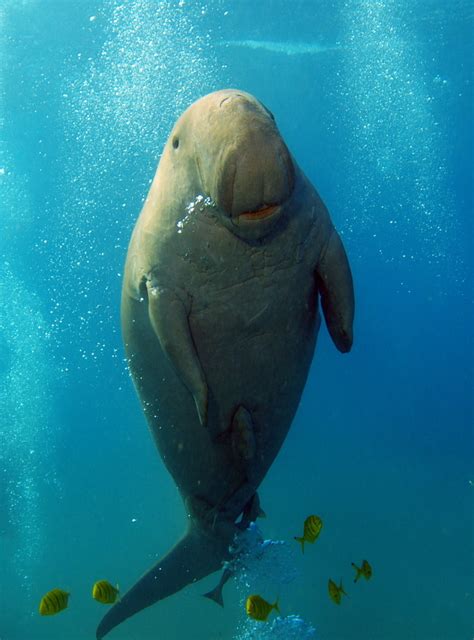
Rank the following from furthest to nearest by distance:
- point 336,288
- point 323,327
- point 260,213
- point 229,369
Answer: point 323,327 → point 229,369 → point 336,288 → point 260,213

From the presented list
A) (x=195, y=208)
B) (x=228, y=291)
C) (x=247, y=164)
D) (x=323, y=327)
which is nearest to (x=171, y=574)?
(x=228, y=291)

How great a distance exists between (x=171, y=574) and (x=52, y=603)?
1.07 m

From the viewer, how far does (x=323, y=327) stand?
25.8 m

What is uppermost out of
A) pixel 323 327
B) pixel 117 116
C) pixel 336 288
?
pixel 117 116

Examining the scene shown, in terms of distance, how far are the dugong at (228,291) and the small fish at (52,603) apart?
1.93 meters

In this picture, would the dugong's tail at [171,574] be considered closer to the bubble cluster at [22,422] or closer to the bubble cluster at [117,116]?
the bubble cluster at [117,116]

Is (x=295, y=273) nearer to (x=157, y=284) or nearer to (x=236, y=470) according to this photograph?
(x=157, y=284)

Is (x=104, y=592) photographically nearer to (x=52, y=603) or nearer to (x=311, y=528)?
(x=52, y=603)

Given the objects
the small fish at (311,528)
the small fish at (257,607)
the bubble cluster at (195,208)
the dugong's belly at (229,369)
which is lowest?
the small fish at (257,607)

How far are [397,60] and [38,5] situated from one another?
35.0ft

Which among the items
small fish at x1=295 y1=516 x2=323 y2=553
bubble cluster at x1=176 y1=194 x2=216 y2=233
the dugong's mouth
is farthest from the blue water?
the dugong's mouth

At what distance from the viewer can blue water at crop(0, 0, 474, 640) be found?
57.6 ft

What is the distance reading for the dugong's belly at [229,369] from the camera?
11.9ft

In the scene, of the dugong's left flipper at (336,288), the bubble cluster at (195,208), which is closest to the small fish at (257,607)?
the dugong's left flipper at (336,288)
